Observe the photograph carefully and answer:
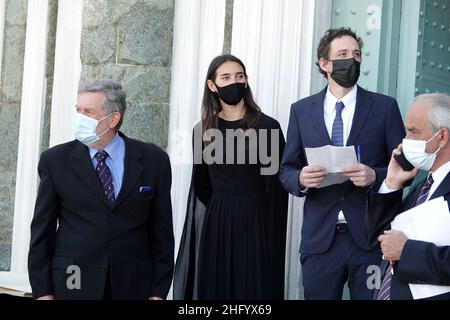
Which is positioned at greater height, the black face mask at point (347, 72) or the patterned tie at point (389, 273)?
the black face mask at point (347, 72)

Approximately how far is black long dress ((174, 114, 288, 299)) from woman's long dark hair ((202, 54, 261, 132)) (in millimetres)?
43

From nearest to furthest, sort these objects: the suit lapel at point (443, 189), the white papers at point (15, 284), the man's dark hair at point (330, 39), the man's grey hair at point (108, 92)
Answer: the suit lapel at point (443, 189) → the man's grey hair at point (108, 92) → the man's dark hair at point (330, 39) → the white papers at point (15, 284)

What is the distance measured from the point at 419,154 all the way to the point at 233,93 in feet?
5.82

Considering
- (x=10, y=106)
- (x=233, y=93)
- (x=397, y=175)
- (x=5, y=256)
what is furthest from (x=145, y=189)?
(x=10, y=106)

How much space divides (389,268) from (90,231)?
1.50m

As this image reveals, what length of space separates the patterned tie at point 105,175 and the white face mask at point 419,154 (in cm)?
151

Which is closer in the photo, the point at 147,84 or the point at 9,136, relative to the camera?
the point at 147,84

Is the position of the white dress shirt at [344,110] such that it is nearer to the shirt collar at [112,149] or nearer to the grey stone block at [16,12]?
the shirt collar at [112,149]

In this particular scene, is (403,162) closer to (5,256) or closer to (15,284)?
(15,284)

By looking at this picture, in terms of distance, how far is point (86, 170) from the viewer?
4.89m

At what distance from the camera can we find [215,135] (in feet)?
19.1

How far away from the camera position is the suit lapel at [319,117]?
17.1 feet

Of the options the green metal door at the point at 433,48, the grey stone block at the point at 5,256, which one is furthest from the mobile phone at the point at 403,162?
the grey stone block at the point at 5,256
